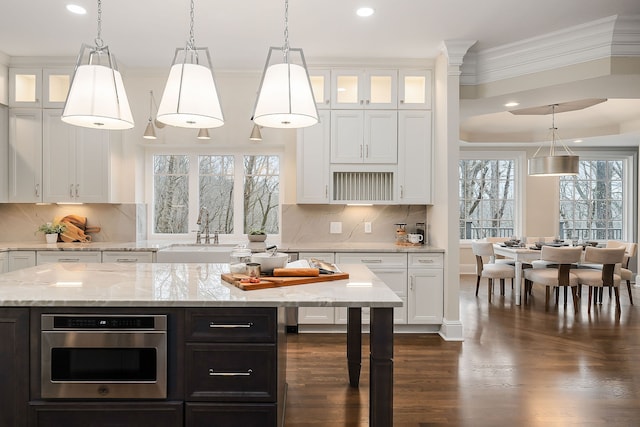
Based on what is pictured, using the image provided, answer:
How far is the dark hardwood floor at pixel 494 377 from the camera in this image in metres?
2.70

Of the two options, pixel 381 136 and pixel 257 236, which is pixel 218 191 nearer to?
pixel 257 236

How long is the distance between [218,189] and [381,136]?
79.2 inches

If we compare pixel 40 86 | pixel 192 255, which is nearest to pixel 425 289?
pixel 192 255

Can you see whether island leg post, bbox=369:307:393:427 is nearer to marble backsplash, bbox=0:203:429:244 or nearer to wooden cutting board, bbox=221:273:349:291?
wooden cutting board, bbox=221:273:349:291

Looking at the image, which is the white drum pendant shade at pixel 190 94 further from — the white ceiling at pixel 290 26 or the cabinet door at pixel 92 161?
the cabinet door at pixel 92 161

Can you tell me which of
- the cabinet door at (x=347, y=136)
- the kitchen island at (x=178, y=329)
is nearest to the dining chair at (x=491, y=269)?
the cabinet door at (x=347, y=136)

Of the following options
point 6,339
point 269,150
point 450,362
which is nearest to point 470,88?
point 269,150

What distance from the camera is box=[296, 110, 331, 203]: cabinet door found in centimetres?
461

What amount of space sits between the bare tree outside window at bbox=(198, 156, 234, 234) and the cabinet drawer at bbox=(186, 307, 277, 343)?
10.5 feet

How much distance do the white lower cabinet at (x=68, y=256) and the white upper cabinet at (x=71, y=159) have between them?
65 centimetres

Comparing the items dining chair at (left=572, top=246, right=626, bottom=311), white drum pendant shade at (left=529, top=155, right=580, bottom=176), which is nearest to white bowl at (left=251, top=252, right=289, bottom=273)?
dining chair at (left=572, top=246, right=626, bottom=311)

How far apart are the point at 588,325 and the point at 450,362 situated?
7.21 ft

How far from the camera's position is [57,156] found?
15.0 feet

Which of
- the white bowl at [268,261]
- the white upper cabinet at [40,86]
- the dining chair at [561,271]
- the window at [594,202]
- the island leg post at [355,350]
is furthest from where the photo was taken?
the window at [594,202]
